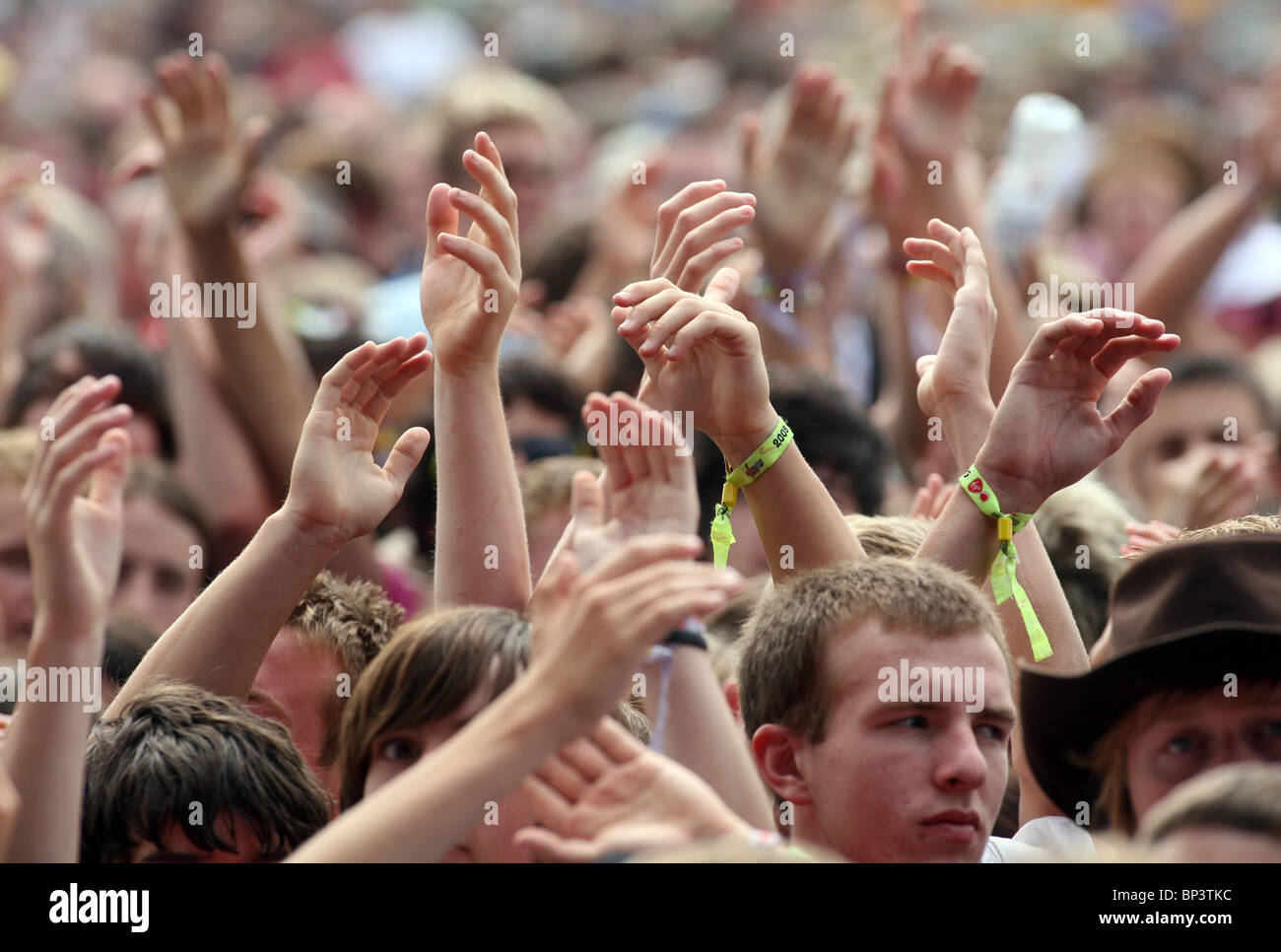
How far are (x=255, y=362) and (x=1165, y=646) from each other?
2.79 meters

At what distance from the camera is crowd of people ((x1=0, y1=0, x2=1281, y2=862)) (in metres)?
2.45

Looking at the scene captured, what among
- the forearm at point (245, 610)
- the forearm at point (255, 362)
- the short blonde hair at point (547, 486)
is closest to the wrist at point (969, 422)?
the forearm at point (245, 610)

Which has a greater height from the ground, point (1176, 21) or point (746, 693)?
point (1176, 21)

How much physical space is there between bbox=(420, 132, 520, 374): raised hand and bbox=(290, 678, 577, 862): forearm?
114 cm

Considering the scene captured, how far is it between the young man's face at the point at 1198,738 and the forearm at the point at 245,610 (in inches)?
54.3

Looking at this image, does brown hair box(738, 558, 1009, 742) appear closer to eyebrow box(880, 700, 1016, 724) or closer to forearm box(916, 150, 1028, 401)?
eyebrow box(880, 700, 1016, 724)

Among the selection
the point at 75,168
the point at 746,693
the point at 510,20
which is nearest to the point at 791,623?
the point at 746,693

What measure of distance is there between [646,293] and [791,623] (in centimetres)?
59

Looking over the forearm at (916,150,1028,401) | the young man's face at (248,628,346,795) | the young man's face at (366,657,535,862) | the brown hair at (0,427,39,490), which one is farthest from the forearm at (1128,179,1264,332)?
the young man's face at (366,657,535,862)

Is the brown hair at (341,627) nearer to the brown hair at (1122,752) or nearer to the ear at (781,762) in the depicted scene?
the ear at (781,762)

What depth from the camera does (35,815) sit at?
2477 mm

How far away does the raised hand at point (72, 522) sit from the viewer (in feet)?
8.29

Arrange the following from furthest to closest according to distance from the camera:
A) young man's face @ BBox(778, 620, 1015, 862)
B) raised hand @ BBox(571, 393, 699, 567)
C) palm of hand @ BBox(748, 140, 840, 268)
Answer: palm of hand @ BBox(748, 140, 840, 268)
young man's face @ BBox(778, 620, 1015, 862)
raised hand @ BBox(571, 393, 699, 567)
